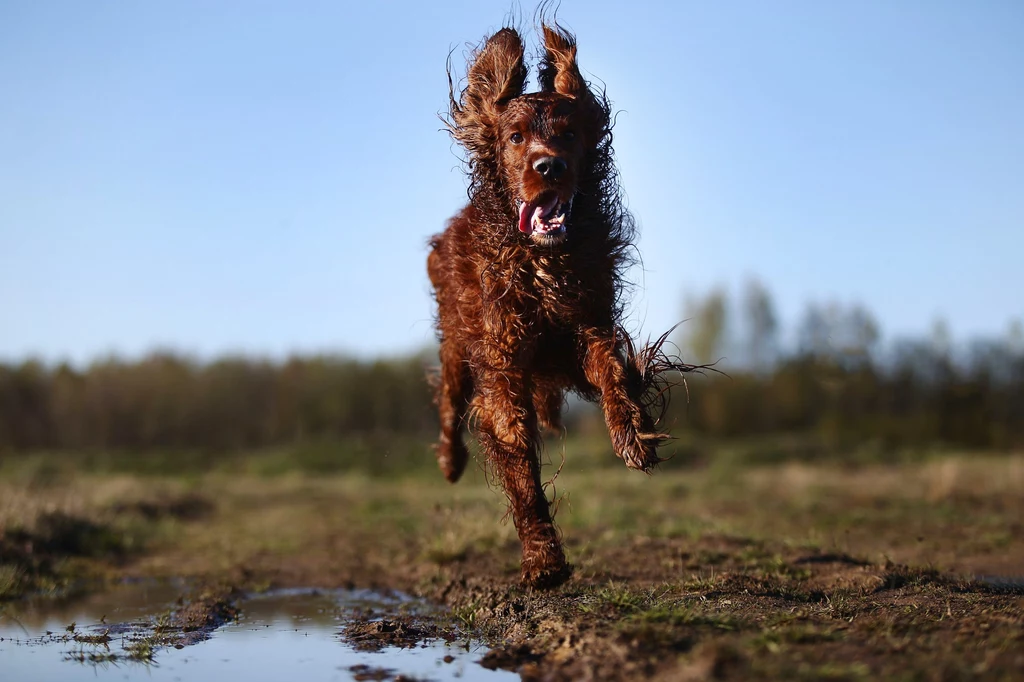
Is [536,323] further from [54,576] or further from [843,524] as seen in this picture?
[843,524]

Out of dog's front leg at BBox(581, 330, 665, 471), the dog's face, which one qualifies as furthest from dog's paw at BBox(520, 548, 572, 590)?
the dog's face

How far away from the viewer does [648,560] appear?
261 inches

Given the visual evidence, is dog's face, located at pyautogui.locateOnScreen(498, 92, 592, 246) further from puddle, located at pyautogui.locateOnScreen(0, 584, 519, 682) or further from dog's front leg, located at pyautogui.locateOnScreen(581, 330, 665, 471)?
puddle, located at pyautogui.locateOnScreen(0, 584, 519, 682)

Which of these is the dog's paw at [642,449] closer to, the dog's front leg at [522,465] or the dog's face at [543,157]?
the dog's front leg at [522,465]

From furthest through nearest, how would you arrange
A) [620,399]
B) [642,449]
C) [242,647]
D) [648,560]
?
1. [648,560]
2. [242,647]
3. [620,399]
4. [642,449]

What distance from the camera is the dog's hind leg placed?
672 centimetres

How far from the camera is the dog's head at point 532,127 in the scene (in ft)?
15.9

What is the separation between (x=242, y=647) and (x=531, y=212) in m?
2.80

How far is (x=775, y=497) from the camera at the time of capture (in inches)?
558

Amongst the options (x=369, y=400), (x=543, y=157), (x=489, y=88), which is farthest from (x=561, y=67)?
(x=369, y=400)

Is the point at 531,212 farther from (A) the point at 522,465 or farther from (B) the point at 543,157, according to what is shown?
(A) the point at 522,465

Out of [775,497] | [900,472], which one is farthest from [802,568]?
[900,472]

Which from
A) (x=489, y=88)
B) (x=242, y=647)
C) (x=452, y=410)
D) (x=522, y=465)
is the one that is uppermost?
(x=489, y=88)

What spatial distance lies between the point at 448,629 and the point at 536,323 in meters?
1.80
